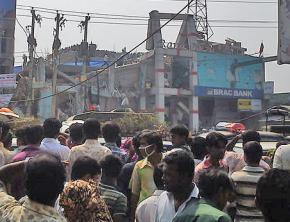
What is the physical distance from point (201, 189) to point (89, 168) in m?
0.96

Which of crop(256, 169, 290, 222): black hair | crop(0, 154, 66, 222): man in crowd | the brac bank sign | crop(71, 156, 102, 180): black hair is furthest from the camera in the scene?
the brac bank sign

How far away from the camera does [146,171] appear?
4891 millimetres

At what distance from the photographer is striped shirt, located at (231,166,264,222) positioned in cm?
Answer: 454

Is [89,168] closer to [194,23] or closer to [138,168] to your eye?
[138,168]

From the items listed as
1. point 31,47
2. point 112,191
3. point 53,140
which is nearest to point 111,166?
point 112,191

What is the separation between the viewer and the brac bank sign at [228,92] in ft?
119

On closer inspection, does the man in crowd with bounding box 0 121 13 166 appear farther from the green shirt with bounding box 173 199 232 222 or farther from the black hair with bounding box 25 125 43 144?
the green shirt with bounding box 173 199 232 222

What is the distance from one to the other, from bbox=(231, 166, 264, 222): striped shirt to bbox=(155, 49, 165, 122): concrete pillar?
28.9 meters

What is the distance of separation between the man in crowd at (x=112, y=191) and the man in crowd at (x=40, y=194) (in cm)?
150

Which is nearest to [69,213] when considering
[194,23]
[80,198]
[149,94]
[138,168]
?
[80,198]

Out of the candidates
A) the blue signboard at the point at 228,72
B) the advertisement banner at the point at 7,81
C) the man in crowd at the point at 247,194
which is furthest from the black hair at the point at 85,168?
the blue signboard at the point at 228,72

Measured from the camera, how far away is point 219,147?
5.20 meters

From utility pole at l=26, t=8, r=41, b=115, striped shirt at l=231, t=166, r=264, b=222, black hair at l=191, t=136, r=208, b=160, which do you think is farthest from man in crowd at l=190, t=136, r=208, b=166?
utility pole at l=26, t=8, r=41, b=115

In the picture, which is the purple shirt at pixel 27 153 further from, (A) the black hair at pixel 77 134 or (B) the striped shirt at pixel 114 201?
(A) the black hair at pixel 77 134
